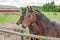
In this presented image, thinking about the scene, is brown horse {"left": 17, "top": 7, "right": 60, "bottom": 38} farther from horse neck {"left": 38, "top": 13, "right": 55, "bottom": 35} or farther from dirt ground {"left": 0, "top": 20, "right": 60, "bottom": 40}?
dirt ground {"left": 0, "top": 20, "right": 60, "bottom": 40}

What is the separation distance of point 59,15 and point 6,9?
46.6 inches

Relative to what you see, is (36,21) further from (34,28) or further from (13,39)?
(13,39)

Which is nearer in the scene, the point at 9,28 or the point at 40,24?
the point at 40,24

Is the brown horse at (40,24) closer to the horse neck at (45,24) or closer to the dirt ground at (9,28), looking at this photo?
the horse neck at (45,24)

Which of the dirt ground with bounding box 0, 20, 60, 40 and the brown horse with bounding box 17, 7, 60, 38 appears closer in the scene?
the brown horse with bounding box 17, 7, 60, 38

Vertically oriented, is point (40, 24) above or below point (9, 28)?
above

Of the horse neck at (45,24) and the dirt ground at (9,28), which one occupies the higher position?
the horse neck at (45,24)

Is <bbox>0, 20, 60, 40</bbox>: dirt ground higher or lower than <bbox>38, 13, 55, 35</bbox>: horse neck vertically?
lower

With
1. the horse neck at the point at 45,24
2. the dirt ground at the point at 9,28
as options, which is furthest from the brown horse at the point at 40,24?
the dirt ground at the point at 9,28

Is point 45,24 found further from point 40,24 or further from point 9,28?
point 9,28

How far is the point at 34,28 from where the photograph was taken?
3041 millimetres

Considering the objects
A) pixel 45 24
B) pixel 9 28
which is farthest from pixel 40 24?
pixel 9 28

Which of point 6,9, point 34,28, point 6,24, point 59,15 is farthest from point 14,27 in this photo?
point 34,28

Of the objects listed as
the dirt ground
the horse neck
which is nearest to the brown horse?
the horse neck
